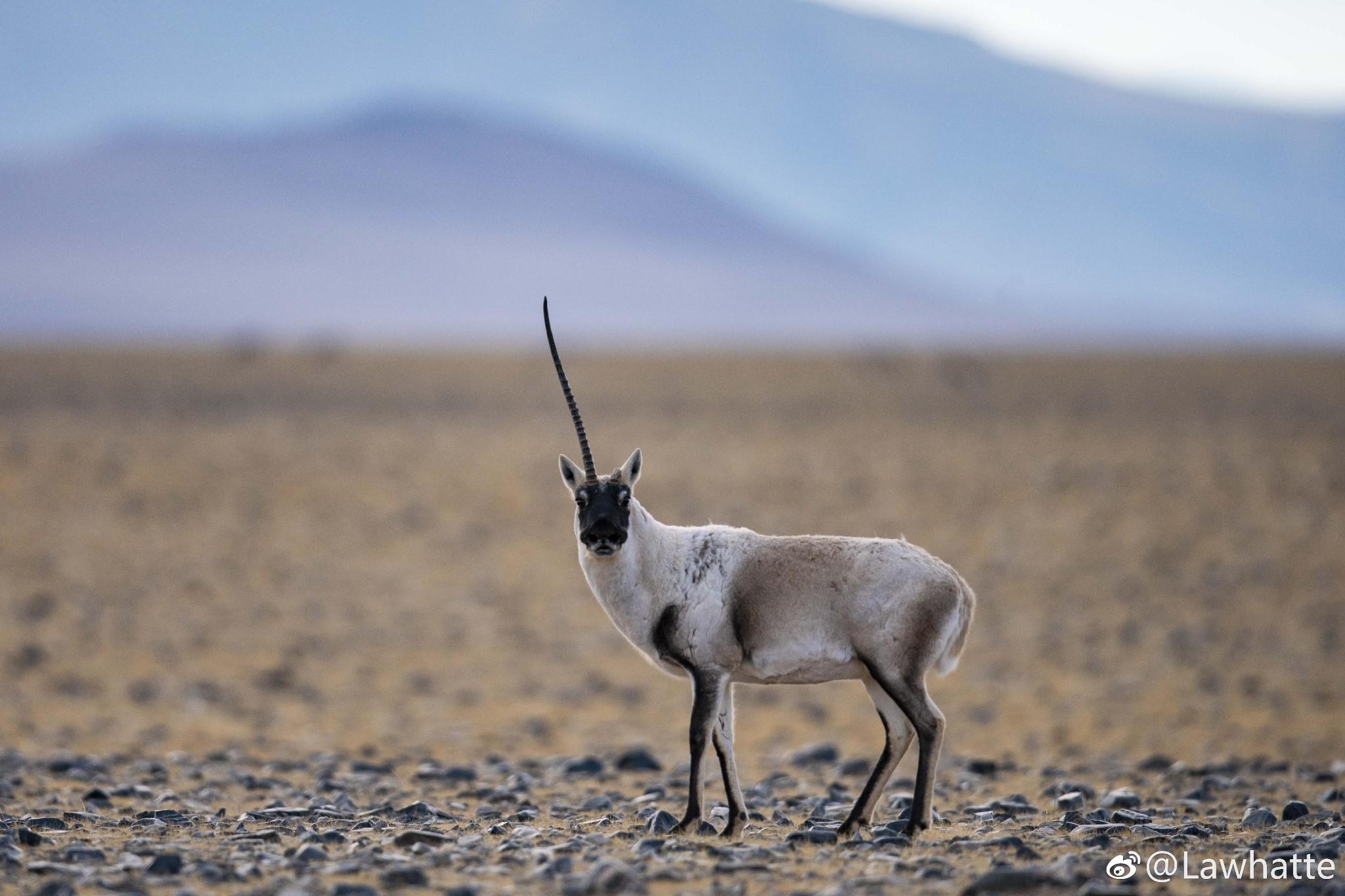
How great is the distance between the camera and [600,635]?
22.8 m

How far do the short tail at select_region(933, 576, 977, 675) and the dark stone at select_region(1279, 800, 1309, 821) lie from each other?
8.76ft

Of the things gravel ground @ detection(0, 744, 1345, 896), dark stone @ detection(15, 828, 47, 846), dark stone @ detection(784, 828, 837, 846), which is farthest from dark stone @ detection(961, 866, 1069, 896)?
dark stone @ detection(15, 828, 47, 846)

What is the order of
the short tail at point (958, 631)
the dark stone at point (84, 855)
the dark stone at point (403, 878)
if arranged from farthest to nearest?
the short tail at point (958, 631)
the dark stone at point (84, 855)
the dark stone at point (403, 878)

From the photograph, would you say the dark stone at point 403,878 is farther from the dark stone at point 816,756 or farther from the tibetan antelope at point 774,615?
the dark stone at point 816,756

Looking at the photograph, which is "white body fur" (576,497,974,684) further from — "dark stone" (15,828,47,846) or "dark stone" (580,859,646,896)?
"dark stone" (15,828,47,846)

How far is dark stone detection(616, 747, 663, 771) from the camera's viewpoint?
13695 millimetres

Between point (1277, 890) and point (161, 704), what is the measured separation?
555 inches

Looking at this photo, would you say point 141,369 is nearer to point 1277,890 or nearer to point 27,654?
point 27,654

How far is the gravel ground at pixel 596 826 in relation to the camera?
7.99 m

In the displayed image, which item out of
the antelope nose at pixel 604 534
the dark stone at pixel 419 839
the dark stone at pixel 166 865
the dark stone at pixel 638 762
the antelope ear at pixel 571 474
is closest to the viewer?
the dark stone at pixel 166 865

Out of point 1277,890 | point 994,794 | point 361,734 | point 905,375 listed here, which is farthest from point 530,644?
point 905,375

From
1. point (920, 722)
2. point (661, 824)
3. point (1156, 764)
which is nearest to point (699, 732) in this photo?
point (661, 824)

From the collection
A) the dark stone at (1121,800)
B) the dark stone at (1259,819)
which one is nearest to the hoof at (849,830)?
the dark stone at (1121,800)

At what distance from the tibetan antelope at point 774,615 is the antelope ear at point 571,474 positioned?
0.02 metres
